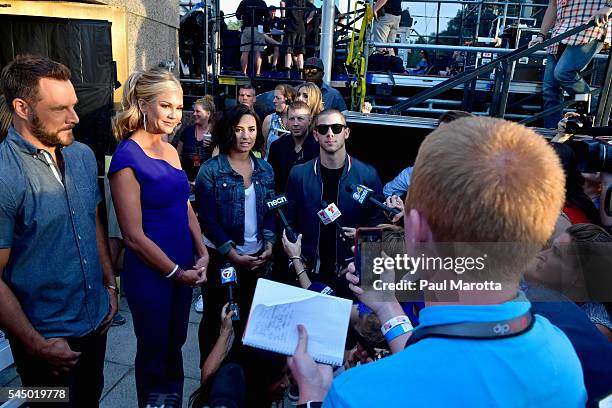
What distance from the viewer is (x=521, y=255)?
820mm

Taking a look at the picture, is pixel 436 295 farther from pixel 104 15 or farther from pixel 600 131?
pixel 104 15

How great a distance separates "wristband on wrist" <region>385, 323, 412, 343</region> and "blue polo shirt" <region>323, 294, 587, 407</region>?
59 cm

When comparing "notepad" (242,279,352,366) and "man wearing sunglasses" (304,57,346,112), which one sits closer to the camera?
"notepad" (242,279,352,366)

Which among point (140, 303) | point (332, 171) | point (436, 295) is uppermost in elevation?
point (436, 295)

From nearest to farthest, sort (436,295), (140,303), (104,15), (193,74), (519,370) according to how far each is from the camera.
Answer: (519,370) < (436,295) < (140,303) < (104,15) < (193,74)

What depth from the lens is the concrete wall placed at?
493 centimetres

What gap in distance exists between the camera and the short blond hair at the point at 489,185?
778 mm

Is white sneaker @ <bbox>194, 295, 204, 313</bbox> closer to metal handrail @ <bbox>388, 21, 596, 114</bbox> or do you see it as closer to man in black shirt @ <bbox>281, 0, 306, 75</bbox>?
metal handrail @ <bbox>388, 21, 596, 114</bbox>

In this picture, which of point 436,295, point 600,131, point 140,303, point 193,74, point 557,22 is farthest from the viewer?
point 193,74

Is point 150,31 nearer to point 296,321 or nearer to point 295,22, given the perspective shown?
point 295,22

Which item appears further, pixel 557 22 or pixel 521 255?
pixel 557 22

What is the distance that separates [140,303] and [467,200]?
1984 millimetres

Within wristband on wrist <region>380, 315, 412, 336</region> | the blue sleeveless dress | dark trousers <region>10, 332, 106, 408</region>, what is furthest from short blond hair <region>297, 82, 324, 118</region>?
wristband on wrist <region>380, 315, 412, 336</region>

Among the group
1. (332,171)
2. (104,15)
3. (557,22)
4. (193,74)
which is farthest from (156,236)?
(193,74)
